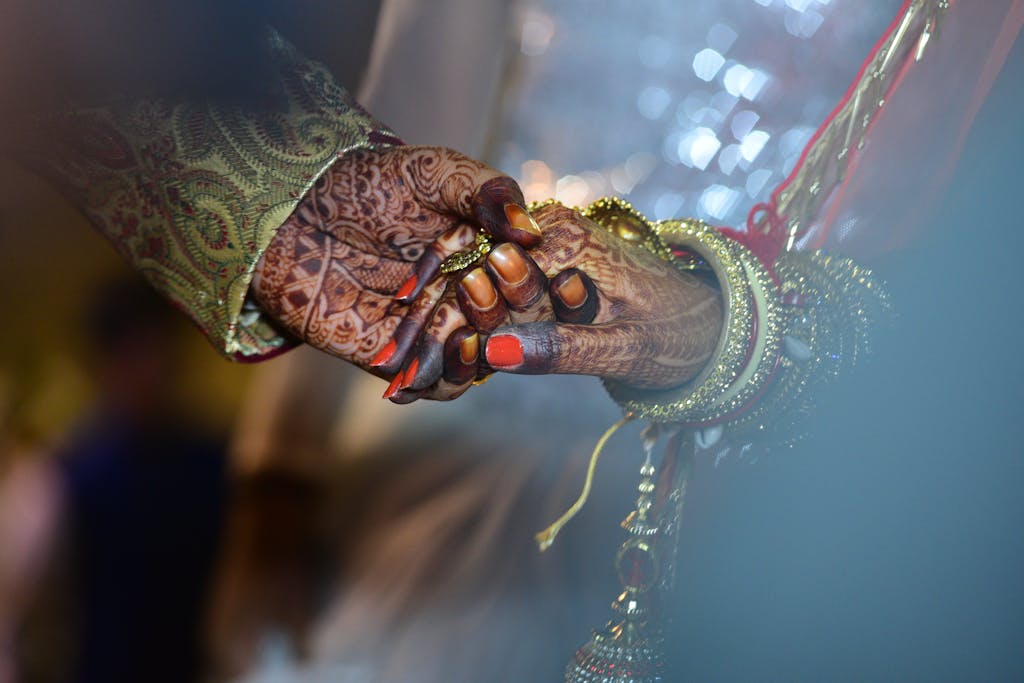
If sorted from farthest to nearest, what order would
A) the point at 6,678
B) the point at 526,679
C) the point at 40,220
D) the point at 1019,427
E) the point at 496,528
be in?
1. the point at 40,220
2. the point at 496,528
3. the point at 6,678
4. the point at 526,679
5. the point at 1019,427

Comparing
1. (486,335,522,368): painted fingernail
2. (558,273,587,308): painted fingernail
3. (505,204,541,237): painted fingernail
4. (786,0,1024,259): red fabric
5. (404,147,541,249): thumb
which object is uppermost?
(786,0,1024,259): red fabric

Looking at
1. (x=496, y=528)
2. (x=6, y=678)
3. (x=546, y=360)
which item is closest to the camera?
(x=546, y=360)

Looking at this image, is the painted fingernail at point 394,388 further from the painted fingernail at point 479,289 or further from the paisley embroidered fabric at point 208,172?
the paisley embroidered fabric at point 208,172

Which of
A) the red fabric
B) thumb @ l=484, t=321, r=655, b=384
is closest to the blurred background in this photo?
the red fabric

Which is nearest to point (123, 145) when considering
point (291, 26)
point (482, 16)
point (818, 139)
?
point (291, 26)

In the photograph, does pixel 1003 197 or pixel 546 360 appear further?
pixel 546 360

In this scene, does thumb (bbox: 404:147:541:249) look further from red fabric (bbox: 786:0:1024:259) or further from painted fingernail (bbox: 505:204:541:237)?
red fabric (bbox: 786:0:1024:259)

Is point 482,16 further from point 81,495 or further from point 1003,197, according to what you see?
point 1003,197

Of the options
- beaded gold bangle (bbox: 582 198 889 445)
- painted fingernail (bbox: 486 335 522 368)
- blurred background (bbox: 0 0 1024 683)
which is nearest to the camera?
blurred background (bbox: 0 0 1024 683)
